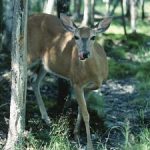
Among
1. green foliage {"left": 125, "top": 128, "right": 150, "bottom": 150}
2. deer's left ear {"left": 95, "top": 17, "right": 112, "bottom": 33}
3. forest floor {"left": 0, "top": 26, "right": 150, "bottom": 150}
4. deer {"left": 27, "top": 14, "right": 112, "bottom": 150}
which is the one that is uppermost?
deer's left ear {"left": 95, "top": 17, "right": 112, "bottom": 33}

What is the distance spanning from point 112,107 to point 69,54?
6.58 feet

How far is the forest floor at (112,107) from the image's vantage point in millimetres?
8518

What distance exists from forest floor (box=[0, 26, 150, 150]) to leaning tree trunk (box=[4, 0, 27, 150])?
1.18ft

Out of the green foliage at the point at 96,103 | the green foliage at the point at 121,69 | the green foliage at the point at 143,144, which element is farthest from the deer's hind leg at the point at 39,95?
the green foliage at the point at 121,69

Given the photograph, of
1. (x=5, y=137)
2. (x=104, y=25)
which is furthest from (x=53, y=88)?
(x=5, y=137)

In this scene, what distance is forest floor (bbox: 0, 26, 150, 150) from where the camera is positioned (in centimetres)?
852

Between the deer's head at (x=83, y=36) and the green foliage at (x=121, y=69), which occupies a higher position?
the deer's head at (x=83, y=36)

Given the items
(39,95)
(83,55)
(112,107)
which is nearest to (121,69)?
(112,107)

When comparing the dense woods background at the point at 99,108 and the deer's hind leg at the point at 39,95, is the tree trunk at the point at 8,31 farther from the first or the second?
the deer's hind leg at the point at 39,95

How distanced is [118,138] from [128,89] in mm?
4356

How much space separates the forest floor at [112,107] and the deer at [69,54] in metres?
0.38

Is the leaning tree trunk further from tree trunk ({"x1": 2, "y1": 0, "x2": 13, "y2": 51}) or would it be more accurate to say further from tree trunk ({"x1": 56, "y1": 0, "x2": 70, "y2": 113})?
tree trunk ({"x1": 2, "y1": 0, "x2": 13, "y2": 51})

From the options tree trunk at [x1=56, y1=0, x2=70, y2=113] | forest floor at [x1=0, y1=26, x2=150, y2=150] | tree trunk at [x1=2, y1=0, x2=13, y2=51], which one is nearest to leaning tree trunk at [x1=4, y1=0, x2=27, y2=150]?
forest floor at [x1=0, y1=26, x2=150, y2=150]

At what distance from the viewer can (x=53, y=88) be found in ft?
38.7
